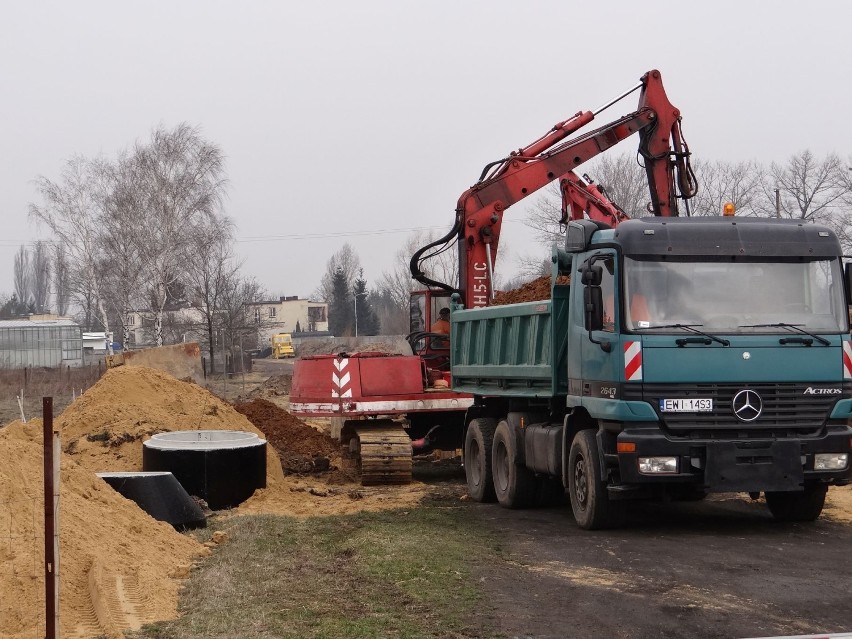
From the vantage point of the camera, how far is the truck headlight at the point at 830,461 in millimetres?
10984

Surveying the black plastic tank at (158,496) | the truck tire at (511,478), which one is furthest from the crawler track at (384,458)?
the black plastic tank at (158,496)

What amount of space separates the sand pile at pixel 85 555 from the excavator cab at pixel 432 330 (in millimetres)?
8758

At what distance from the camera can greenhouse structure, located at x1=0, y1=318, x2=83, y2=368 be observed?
77.9 meters

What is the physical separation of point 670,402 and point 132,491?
532 centimetres

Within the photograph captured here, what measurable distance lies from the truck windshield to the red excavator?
619 cm

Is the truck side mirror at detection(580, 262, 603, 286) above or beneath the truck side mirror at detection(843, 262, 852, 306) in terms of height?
above

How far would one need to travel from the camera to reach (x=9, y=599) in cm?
757

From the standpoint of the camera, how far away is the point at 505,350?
570 inches

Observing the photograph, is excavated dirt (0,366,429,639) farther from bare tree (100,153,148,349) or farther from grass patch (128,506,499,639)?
bare tree (100,153,148,349)

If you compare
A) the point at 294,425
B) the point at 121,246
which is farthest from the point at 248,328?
the point at 294,425

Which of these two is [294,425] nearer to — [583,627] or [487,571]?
[487,571]

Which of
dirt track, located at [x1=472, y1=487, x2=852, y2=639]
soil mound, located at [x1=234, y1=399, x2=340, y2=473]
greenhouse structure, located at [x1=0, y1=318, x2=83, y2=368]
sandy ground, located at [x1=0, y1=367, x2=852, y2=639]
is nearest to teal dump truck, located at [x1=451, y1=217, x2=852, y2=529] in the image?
dirt track, located at [x1=472, y1=487, x2=852, y2=639]

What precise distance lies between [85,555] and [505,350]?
6.99m

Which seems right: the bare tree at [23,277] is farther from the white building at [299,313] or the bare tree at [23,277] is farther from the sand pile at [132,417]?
the sand pile at [132,417]
